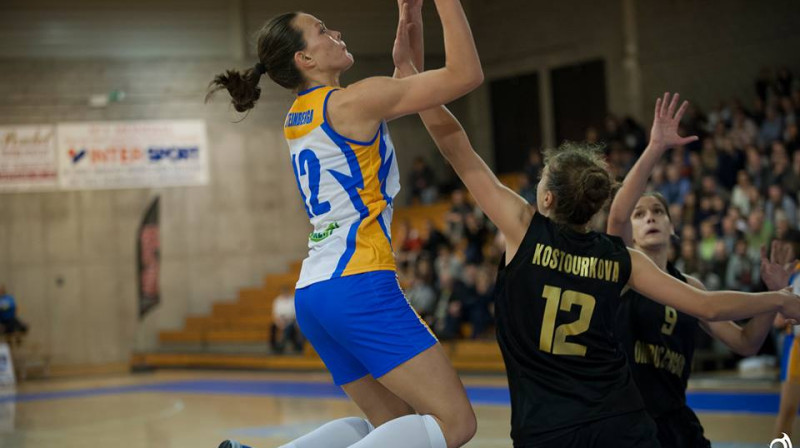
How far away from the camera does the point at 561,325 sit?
3.25 m

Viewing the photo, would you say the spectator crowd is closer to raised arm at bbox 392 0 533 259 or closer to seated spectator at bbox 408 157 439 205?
seated spectator at bbox 408 157 439 205

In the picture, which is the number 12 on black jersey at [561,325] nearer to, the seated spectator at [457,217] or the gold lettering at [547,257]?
the gold lettering at [547,257]

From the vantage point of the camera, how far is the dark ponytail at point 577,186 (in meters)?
3.33

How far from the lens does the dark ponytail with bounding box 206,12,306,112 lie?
142 inches

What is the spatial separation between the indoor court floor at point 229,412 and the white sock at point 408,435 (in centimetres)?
412

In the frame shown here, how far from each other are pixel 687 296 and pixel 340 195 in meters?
1.16

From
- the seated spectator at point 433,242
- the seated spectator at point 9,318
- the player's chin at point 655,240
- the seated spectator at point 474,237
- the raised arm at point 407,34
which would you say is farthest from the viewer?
the seated spectator at point 9,318

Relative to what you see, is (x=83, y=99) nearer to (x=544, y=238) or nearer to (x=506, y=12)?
(x=506, y=12)

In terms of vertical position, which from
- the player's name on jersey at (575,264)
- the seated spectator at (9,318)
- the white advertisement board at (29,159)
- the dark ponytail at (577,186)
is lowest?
the seated spectator at (9,318)

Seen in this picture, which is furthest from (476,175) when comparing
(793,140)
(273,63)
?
(793,140)

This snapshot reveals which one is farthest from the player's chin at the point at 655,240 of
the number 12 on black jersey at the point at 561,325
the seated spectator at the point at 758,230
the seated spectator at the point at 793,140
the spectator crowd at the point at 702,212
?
the seated spectator at the point at 793,140

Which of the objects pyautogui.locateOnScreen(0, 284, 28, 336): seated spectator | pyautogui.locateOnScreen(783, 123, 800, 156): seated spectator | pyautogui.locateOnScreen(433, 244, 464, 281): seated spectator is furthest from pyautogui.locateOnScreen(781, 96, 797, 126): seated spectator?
pyautogui.locateOnScreen(0, 284, 28, 336): seated spectator

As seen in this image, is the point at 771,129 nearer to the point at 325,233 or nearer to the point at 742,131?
the point at 742,131

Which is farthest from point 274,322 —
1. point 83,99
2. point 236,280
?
point 83,99
